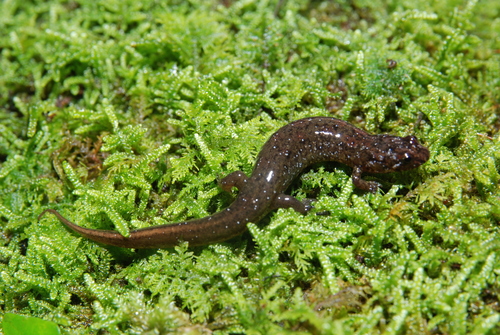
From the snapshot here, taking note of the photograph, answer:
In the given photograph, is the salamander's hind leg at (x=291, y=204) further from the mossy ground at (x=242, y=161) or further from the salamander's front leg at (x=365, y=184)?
the salamander's front leg at (x=365, y=184)

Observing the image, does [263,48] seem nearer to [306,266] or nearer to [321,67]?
[321,67]

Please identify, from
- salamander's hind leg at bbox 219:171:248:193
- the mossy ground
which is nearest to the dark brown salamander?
salamander's hind leg at bbox 219:171:248:193

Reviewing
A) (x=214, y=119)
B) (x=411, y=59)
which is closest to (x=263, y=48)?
(x=214, y=119)

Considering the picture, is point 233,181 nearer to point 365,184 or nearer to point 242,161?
point 242,161

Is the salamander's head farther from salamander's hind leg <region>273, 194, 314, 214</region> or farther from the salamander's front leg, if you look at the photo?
salamander's hind leg <region>273, 194, 314, 214</region>

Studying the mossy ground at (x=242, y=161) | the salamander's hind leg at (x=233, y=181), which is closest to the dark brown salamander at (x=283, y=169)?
the salamander's hind leg at (x=233, y=181)

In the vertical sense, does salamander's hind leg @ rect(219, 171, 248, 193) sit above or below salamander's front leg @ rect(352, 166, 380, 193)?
below
